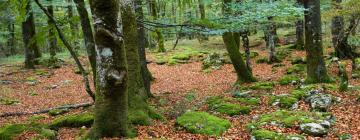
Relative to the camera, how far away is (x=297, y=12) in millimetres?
11320

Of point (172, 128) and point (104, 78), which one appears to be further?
point (172, 128)

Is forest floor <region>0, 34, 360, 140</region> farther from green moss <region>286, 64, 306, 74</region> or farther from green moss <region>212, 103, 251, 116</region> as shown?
green moss <region>286, 64, 306, 74</region>

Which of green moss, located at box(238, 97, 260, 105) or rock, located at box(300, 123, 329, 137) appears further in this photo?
green moss, located at box(238, 97, 260, 105)

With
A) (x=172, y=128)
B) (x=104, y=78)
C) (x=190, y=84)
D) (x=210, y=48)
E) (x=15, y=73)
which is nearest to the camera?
(x=104, y=78)

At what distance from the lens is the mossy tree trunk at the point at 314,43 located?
1264 cm

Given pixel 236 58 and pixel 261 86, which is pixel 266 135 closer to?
pixel 261 86

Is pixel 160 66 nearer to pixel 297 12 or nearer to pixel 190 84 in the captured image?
pixel 190 84

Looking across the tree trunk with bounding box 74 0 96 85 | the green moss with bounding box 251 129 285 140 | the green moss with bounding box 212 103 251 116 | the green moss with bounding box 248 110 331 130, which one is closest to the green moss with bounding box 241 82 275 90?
the green moss with bounding box 212 103 251 116

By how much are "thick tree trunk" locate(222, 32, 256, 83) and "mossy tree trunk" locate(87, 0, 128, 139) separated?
819 centimetres

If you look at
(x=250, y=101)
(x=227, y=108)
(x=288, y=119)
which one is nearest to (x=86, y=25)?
A: (x=227, y=108)

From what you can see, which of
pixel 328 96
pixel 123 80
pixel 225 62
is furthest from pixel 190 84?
pixel 123 80

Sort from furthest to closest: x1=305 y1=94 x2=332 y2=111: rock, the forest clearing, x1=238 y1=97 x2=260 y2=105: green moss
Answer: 1. x1=238 y1=97 x2=260 y2=105: green moss
2. x1=305 y1=94 x2=332 y2=111: rock
3. the forest clearing

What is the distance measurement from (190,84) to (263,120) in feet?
29.0

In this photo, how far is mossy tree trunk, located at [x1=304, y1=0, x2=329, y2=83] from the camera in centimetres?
1264
